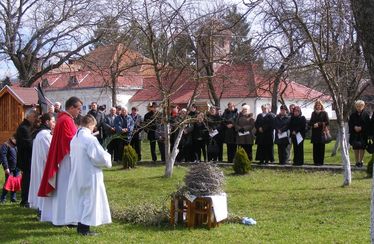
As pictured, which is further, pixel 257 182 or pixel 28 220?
pixel 257 182

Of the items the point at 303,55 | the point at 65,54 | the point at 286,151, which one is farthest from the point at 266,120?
the point at 65,54

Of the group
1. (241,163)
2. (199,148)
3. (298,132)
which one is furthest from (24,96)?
(298,132)

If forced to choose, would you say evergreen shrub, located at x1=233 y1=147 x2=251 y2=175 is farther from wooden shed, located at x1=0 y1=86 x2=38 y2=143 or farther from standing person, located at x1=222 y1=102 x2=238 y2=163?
wooden shed, located at x1=0 y1=86 x2=38 y2=143

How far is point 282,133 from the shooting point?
16234mm

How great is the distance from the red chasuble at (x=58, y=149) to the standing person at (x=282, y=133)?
8.56 m

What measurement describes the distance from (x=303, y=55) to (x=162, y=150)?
21.5ft

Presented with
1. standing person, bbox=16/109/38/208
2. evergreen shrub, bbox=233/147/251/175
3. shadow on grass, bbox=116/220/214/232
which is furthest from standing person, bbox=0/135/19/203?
evergreen shrub, bbox=233/147/251/175

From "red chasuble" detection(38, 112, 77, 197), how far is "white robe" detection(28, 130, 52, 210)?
1185mm

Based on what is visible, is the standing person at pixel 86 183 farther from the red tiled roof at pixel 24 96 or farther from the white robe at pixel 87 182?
the red tiled roof at pixel 24 96

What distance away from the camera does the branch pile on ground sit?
28.2 feet

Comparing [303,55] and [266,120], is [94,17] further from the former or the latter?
[303,55]

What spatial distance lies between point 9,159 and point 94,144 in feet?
13.9

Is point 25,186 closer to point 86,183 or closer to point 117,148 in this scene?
point 86,183

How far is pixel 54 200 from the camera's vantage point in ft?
29.4
